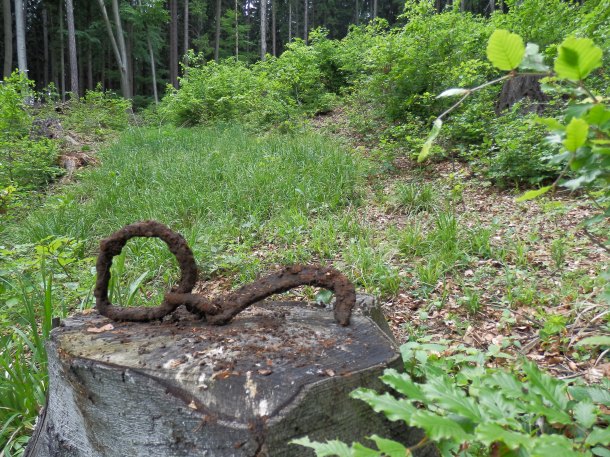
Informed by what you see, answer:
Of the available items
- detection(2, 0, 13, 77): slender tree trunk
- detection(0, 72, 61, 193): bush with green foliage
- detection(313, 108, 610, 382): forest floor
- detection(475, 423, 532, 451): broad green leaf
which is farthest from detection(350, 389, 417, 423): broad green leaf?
detection(2, 0, 13, 77): slender tree trunk

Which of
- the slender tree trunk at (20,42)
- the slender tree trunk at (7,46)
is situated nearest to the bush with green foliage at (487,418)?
the slender tree trunk at (20,42)

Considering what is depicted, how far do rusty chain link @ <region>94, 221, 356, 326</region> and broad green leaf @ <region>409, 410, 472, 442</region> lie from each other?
62cm

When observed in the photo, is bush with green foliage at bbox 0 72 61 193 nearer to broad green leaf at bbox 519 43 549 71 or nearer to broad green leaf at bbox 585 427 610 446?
broad green leaf at bbox 519 43 549 71

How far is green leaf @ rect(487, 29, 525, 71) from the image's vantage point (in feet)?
2.40

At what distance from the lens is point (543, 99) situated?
18.3 feet

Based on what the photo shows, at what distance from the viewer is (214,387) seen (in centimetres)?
100

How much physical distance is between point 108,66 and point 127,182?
100 feet

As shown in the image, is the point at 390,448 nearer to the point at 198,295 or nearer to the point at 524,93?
the point at 198,295

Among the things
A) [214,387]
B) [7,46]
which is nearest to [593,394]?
[214,387]

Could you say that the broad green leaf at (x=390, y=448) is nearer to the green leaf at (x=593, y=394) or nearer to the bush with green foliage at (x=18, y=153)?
the green leaf at (x=593, y=394)

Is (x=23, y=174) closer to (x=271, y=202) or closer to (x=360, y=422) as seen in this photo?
(x=271, y=202)

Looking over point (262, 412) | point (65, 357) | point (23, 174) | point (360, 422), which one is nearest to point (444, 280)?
point (360, 422)

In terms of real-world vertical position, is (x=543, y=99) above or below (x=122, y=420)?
above

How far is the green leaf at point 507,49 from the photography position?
28.8 inches
